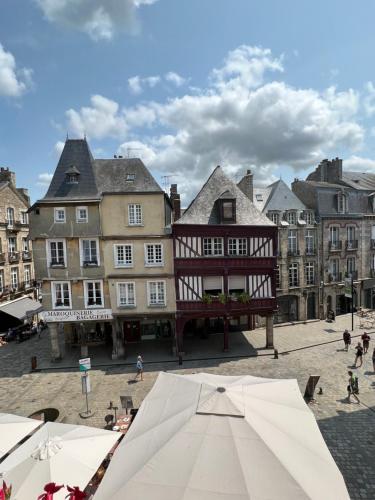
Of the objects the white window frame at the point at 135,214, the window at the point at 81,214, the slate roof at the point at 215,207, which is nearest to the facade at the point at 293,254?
the slate roof at the point at 215,207

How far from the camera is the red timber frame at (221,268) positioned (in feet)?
55.4

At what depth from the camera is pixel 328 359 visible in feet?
52.7

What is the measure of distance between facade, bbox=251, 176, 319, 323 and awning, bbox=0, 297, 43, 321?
2067cm

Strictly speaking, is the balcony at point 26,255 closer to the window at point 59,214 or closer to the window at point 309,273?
the window at point 59,214

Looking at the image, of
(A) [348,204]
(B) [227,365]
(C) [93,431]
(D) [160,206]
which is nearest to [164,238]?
(D) [160,206]

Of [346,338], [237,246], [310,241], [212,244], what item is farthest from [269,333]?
[310,241]

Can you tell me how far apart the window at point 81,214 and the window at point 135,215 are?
2529 millimetres

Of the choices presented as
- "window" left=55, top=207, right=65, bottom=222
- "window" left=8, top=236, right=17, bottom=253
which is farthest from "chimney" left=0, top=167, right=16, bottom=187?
"window" left=55, top=207, right=65, bottom=222

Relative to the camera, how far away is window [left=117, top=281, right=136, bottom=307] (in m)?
16.9

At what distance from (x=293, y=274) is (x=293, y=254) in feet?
5.56

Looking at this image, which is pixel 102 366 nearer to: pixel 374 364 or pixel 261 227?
pixel 261 227

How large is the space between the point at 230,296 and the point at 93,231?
8903 millimetres

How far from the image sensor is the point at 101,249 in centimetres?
1672

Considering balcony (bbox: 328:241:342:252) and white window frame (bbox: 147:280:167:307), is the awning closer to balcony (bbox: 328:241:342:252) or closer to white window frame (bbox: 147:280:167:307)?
white window frame (bbox: 147:280:167:307)
